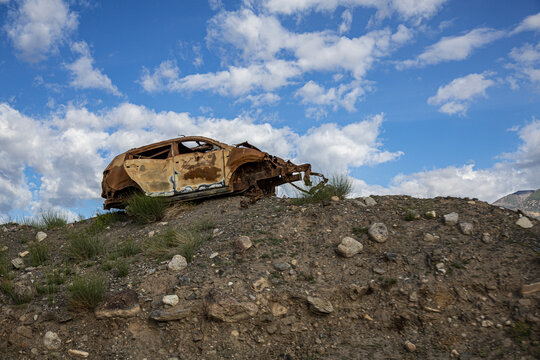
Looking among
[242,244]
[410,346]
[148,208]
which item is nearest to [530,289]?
[410,346]

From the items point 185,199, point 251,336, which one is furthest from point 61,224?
point 251,336

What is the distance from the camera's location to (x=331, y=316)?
5109 millimetres

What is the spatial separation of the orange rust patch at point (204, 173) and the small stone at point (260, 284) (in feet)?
15.0

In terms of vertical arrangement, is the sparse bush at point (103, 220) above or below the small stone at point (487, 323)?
above

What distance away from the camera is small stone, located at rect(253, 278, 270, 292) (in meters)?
5.37

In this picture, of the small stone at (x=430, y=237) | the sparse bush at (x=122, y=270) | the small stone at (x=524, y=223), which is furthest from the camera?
the small stone at (x=524, y=223)

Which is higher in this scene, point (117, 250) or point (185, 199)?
point (185, 199)

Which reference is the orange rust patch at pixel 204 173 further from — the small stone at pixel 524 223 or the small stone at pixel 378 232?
the small stone at pixel 524 223

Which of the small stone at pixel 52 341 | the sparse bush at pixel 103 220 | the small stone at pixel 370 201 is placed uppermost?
the sparse bush at pixel 103 220

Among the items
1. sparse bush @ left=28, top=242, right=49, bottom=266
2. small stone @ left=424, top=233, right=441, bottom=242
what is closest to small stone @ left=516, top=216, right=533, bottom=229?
small stone @ left=424, top=233, right=441, bottom=242

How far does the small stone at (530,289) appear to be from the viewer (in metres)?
4.88

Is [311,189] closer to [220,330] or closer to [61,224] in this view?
[220,330]

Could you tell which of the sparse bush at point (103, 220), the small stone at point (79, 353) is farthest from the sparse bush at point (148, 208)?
the small stone at point (79, 353)

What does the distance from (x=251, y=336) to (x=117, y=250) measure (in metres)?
3.60
